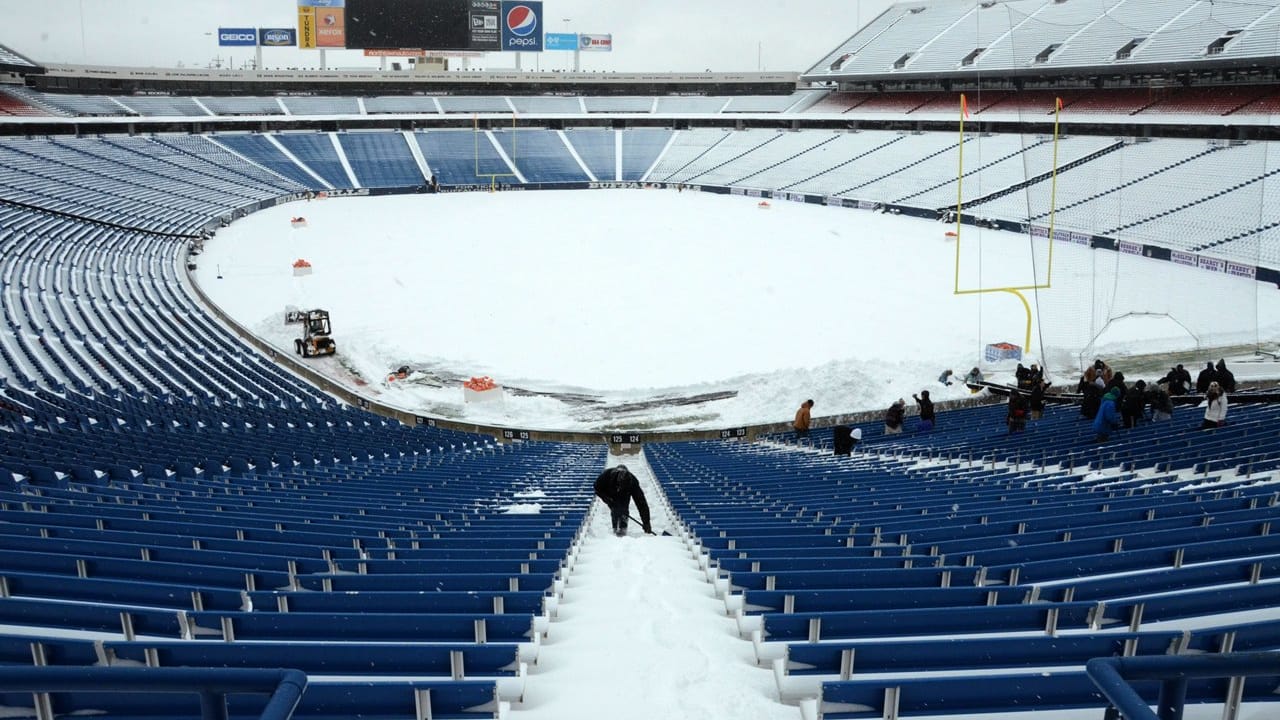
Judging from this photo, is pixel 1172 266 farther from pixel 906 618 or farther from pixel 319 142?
pixel 319 142

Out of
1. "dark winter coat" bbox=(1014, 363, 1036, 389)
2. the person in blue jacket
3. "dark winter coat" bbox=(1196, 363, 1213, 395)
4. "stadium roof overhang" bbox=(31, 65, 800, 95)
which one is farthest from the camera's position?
"stadium roof overhang" bbox=(31, 65, 800, 95)

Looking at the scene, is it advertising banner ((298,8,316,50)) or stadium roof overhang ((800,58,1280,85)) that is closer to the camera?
stadium roof overhang ((800,58,1280,85))

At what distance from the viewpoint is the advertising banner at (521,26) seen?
7181cm

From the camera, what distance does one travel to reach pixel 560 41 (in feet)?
269

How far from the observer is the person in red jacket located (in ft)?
31.1

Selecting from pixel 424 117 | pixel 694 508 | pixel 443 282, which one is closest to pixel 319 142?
pixel 424 117

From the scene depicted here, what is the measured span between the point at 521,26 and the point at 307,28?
15758 mm

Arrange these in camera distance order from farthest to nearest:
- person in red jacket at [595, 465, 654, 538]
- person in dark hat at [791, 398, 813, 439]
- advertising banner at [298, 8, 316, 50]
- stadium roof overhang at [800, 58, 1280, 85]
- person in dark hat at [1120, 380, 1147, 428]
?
advertising banner at [298, 8, 316, 50] < stadium roof overhang at [800, 58, 1280, 85] < person in dark hat at [791, 398, 813, 439] < person in dark hat at [1120, 380, 1147, 428] < person in red jacket at [595, 465, 654, 538]

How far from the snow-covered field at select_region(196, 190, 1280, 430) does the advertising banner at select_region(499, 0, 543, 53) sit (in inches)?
1303

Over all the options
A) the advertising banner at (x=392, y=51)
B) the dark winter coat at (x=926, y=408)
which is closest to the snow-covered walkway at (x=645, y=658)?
the dark winter coat at (x=926, y=408)

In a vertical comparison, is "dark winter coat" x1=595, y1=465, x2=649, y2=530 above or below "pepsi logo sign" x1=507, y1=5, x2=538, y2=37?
below

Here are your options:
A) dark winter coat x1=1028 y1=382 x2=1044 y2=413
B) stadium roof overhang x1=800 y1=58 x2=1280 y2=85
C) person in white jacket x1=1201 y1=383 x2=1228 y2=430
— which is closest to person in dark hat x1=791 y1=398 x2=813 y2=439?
dark winter coat x1=1028 y1=382 x2=1044 y2=413

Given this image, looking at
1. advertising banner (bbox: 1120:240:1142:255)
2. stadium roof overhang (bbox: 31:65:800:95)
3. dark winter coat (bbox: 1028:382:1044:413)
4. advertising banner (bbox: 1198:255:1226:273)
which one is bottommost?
dark winter coat (bbox: 1028:382:1044:413)

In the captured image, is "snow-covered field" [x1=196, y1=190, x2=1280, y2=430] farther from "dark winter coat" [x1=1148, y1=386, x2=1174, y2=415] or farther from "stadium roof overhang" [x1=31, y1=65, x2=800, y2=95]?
"stadium roof overhang" [x1=31, y1=65, x2=800, y2=95]
